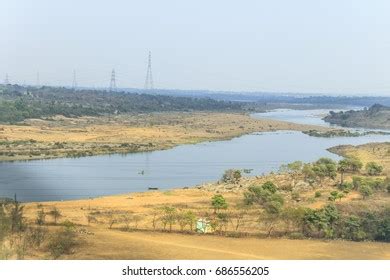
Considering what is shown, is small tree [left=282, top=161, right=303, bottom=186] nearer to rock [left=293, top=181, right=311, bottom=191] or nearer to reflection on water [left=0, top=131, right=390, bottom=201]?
rock [left=293, top=181, right=311, bottom=191]

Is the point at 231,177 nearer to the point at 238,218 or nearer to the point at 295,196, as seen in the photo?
the point at 295,196

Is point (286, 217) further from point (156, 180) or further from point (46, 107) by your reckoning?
point (46, 107)

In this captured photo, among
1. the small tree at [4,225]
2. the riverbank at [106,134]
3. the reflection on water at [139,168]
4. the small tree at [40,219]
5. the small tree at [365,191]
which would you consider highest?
the small tree at [4,225]

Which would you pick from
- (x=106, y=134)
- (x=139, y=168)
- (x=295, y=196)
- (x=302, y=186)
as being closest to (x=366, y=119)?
(x=106, y=134)

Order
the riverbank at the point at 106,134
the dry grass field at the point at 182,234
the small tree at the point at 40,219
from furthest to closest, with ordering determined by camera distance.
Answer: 1. the riverbank at the point at 106,134
2. the small tree at the point at 40,219
3. the dry grass field at the point at 182,234

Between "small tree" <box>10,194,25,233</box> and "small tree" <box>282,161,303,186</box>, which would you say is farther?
"small tree" <box>282,161,303,186</box>

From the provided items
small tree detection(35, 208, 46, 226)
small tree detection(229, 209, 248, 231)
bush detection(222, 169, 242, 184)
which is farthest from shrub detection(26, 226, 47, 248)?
bush detection(222, 169, 242, 184)

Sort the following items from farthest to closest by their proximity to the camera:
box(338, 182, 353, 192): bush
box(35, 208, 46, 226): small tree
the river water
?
the river water, box(338, 182, 353, 192): bush, box(35, 208, 46, 226): small tree

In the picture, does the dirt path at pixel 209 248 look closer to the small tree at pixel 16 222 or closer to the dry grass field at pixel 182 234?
the dry grass field at pixel 182 234

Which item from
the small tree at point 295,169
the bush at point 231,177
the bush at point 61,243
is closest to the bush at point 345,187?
the small tree at point 295,169
